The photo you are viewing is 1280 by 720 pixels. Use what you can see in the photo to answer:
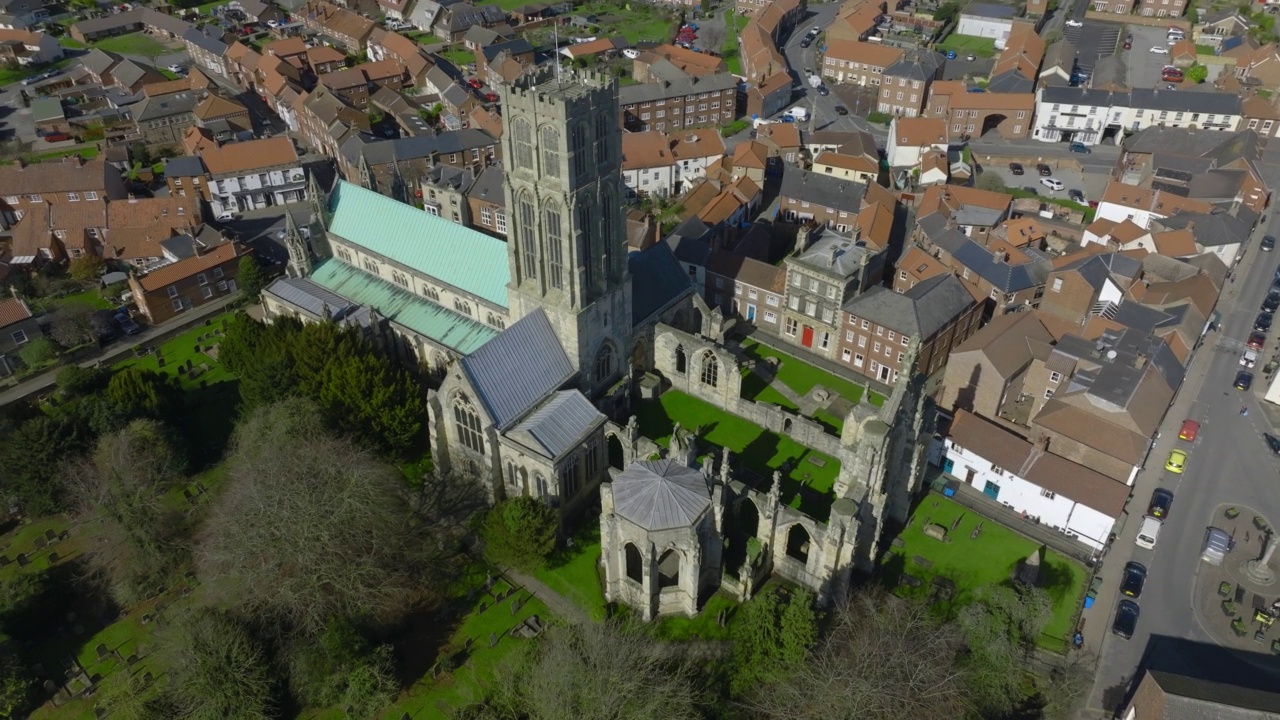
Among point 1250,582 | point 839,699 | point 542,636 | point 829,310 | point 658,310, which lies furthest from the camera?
point 829,310

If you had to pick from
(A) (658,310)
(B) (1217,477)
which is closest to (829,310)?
(A) (658,310)

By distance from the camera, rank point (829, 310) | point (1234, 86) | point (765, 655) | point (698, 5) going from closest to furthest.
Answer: point (765, 655) < point (829, 310) < point (1234, 86) < point (698, 5)

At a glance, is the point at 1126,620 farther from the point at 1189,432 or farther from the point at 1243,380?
the point at 1243,380

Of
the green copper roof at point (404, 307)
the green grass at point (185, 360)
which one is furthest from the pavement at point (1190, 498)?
the green grass at point (185, 360)

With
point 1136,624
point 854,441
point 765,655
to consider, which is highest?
point 854,441

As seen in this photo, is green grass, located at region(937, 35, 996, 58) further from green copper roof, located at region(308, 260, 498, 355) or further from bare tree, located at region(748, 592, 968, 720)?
bare tree, located at region(748, 592, 968, 720)

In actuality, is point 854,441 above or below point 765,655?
above

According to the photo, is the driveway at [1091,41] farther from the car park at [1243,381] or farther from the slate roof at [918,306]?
the slate roof at [918,306]

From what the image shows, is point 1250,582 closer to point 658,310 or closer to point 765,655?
point 765,655
